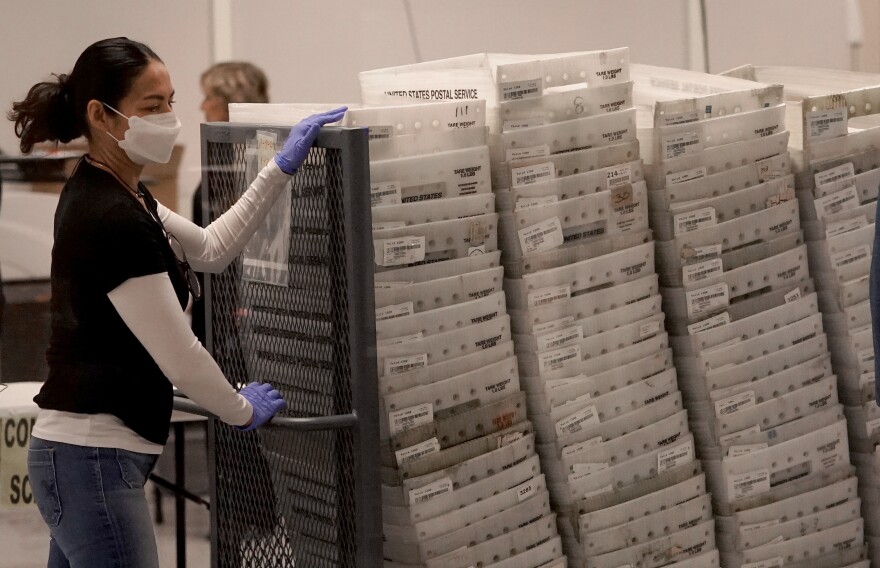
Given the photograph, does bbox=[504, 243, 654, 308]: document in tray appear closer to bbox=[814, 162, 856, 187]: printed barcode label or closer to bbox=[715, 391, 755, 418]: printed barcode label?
bbox=[715, 391, 755, 418]: printed barcode label

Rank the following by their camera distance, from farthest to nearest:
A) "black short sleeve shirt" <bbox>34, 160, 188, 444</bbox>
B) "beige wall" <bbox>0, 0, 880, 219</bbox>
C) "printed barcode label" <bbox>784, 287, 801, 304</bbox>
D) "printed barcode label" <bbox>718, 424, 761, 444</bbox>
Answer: "beige wall" <bbox>0, 0, 880, 219</bbox> < "printed barcode label" <bbox>784, 287, 801, 304</bbox> < "printed barcode label" <bbox>718, 424, 761, 444</bbox> < "black short sleeve shirt" <bbox>34, 160, 188, 444</bbox>

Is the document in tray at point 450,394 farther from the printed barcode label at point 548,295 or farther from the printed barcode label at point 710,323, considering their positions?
the printed barcode label at point 710,323

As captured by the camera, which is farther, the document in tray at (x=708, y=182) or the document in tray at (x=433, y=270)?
the document in tray at (x=708, y=182)

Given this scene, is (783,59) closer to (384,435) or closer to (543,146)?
(543,146)

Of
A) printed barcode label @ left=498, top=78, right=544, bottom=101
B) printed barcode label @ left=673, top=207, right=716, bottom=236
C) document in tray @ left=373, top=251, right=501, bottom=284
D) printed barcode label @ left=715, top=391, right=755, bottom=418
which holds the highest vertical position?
printed barcode label @ left=498, top=78, right=544, bottom=101

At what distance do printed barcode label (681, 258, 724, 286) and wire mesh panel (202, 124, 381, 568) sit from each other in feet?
3.50

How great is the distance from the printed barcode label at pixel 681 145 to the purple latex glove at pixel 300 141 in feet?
3.21

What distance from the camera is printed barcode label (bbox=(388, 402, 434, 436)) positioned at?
2854mm

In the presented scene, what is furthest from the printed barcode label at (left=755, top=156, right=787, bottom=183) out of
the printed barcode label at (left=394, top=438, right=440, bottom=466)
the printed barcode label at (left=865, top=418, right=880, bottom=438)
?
the printed barcode label at (left=394, top=438, right=440, bottom=466)

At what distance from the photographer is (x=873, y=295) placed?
102 inches

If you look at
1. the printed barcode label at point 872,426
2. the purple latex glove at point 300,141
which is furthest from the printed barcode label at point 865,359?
the purple latex glove at point 300,141

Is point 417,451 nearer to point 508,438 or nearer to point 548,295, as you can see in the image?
point 508,438

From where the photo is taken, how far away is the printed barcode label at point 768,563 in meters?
3.45

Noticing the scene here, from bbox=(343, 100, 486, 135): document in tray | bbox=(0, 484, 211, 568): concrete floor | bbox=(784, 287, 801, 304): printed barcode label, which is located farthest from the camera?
bbox=(0, 484, 211, 568): concrete floor
